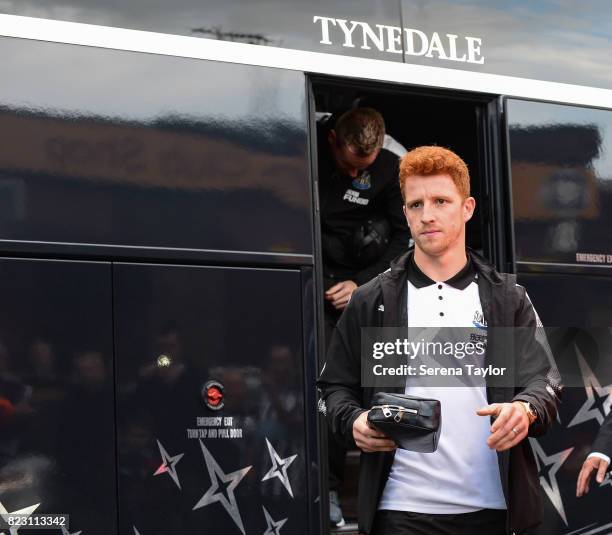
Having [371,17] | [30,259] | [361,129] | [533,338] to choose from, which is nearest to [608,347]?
[361,129]

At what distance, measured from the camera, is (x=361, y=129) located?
5.70m

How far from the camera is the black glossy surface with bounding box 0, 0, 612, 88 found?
4.69 metres

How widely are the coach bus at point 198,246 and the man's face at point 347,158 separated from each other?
0.53 metres

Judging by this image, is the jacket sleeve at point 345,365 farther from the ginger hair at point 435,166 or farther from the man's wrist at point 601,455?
the man's wrist at point 601,455

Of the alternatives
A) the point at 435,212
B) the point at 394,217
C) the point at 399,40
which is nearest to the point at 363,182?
the point at 394,217

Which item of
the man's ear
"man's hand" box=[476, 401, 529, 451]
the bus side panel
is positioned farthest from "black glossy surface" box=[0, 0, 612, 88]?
"man's hand" box=[476, 401, 529, 451]

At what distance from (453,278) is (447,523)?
28.4 inches

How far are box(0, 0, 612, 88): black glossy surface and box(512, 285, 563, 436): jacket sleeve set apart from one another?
196cm

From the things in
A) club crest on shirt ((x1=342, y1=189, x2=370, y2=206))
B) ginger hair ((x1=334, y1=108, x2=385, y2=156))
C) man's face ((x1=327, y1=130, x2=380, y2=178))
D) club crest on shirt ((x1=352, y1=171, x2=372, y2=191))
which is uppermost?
ginger hair ((x1=334, y1=108, x2=385, y2=156))

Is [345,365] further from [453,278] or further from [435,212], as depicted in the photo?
[435,212]

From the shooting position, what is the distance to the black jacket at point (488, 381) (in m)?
3.38

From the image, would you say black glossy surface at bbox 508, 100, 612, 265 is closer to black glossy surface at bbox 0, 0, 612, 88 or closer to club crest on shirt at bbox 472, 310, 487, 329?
black glossy surface at bbox 0, 0, 612, 88

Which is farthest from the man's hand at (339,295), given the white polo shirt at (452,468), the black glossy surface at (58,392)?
the white polo shirt at (452,468)

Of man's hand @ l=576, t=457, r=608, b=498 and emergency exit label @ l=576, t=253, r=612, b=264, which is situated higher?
emergency exit label @ l=576, t=253, r=612, b=264
